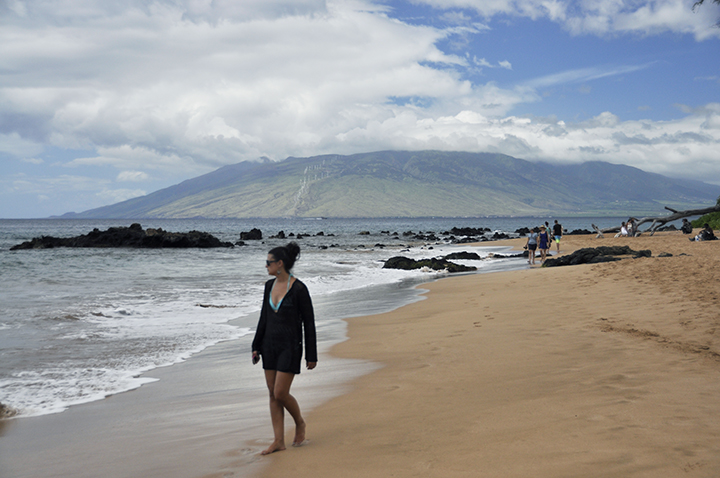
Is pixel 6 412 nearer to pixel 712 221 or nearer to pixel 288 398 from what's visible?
pixel 288 398

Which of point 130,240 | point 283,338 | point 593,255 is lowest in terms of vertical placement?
point 593,255

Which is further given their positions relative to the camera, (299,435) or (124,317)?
(124,317)

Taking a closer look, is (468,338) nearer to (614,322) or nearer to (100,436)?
(614,322)

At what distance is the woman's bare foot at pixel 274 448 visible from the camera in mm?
4301

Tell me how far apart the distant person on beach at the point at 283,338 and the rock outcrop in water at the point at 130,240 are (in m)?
45.4

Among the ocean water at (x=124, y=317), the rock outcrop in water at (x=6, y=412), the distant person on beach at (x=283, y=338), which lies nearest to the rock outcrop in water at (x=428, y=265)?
the ocean water at (x=124, y=317)

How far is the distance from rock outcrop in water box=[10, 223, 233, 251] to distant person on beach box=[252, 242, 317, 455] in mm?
45384

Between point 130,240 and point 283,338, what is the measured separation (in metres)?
47.3

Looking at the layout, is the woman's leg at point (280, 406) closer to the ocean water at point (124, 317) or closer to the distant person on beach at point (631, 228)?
the ocean water at point (124, 317)

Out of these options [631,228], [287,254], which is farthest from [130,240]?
[287,254]

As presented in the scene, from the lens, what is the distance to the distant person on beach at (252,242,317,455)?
439cm

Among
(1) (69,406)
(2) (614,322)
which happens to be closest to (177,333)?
(1) (69,406)

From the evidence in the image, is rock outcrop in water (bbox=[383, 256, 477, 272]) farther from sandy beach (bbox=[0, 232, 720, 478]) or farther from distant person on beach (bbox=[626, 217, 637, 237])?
distant person on beach (bbox=[626, 217, 637, 237])

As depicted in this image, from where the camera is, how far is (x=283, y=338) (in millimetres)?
4426
